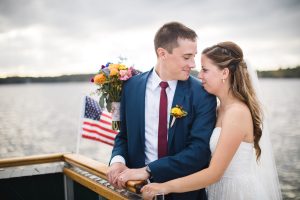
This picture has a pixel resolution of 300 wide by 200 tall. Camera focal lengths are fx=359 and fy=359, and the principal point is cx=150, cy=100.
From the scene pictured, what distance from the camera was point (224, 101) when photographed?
9.22 ft

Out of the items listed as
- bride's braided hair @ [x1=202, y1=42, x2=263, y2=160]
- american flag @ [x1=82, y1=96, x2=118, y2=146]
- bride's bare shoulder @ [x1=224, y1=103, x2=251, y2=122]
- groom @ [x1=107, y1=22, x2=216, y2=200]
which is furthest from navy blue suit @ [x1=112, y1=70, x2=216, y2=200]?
american flag @ [x1=82, y1=96, x2=118, y2=146]

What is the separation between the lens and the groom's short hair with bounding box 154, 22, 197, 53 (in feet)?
8.88

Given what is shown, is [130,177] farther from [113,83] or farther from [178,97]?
[113,83]

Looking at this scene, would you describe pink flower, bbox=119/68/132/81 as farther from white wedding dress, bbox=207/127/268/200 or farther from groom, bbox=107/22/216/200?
white wedding dress, bbox=207/127/268/200

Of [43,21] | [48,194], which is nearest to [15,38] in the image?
[43,21]

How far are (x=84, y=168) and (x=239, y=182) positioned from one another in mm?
1237

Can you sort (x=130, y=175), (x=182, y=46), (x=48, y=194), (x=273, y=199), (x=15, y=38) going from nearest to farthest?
1. (x=130, y=175)
2. (x=182, y=46)
3. (x=273, y=199)
4. (x=48, y=194)
5. (x=15, y=38)

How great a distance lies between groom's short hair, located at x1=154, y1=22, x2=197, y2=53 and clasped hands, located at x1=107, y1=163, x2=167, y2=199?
952 mm

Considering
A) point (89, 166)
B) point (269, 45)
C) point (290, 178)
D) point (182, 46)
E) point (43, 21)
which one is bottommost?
A: point (290, 178)

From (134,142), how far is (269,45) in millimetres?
56661

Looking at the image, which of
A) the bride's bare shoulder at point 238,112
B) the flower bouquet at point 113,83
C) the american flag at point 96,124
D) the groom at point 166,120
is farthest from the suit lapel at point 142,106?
the american flag at point 96,124

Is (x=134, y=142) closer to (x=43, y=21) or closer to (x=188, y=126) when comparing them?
(x=188, y=126)

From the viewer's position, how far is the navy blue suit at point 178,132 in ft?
7.82

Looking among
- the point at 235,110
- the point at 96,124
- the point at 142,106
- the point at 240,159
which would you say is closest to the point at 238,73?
the point at 235,110
